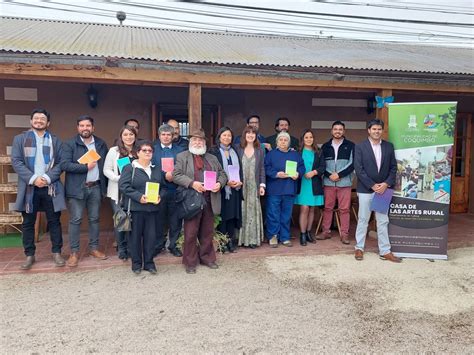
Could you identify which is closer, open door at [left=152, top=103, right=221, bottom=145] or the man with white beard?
the man with white beard

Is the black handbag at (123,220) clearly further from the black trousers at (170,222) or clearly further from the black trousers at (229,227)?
the black trousers at (229,227)

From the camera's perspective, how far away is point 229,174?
4785mm

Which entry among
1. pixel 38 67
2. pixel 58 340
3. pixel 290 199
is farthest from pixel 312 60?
pixel 58 340

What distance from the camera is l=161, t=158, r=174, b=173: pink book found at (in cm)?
464

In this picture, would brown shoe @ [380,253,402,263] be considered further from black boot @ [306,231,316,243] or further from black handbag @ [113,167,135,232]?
black handbag @ [113,167,135,232]

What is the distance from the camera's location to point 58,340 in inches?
112

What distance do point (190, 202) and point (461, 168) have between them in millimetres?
6752

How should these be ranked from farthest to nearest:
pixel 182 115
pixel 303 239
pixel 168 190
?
pixel 182 115, pixel 303 239, pixel 168 190

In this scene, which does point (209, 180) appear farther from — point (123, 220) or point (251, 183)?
point (123, 220)

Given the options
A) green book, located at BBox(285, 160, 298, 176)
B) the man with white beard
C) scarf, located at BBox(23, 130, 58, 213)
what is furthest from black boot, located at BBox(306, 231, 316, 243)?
scarf, located at BBox(23, 130, 58, 213)

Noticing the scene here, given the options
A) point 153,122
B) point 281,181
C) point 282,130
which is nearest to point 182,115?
point 153,122

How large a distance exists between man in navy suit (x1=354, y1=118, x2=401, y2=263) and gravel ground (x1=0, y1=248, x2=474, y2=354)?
372 mm

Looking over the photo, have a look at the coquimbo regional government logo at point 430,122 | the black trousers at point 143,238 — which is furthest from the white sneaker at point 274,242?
the coquimbo regional government logo at point 430,122

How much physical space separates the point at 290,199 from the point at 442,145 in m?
2.16
